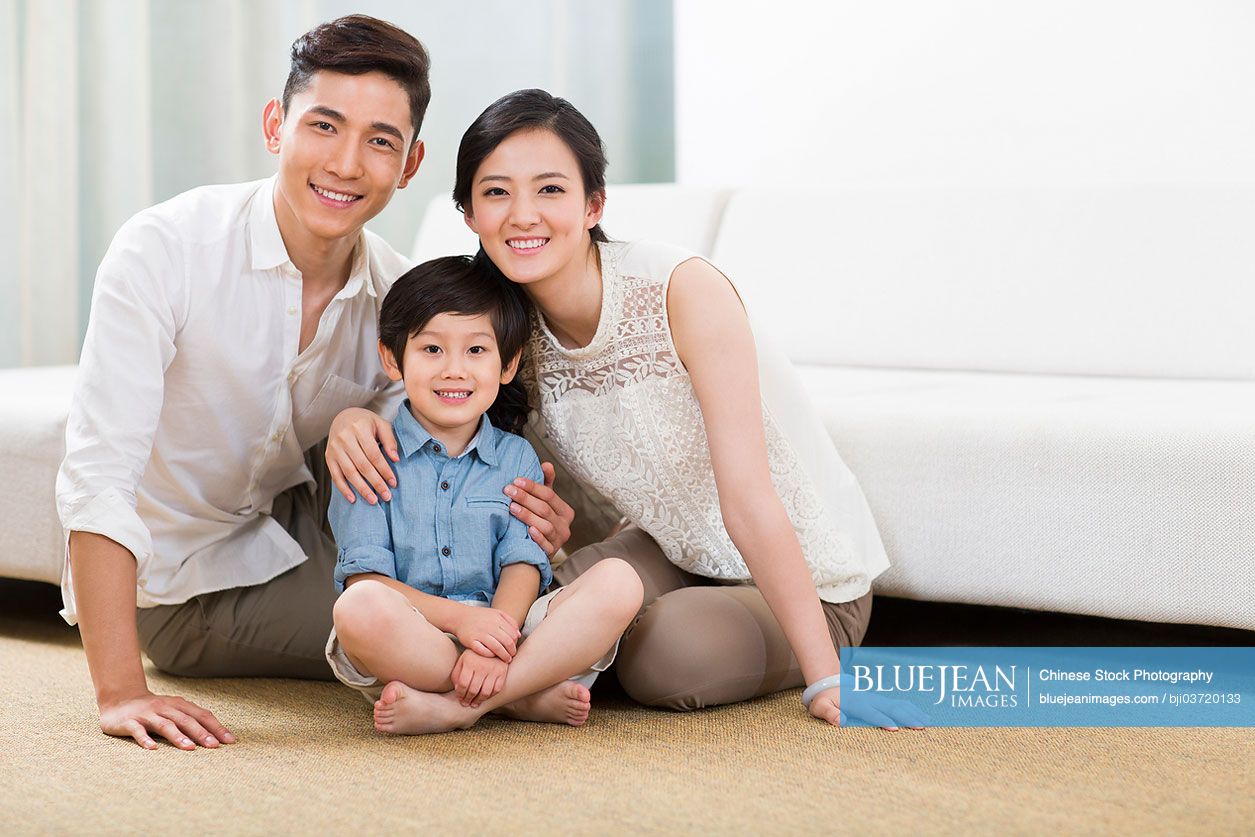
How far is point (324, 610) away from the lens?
1.68 metres

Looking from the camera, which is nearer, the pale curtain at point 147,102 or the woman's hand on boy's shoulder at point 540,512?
the woman's hand on boy's shoulder at point 540,512

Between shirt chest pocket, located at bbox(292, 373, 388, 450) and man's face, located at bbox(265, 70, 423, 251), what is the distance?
0.21 m

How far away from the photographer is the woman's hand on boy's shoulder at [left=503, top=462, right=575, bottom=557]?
4.98ft

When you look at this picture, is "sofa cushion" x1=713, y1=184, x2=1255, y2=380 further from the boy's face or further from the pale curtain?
the pale curtain

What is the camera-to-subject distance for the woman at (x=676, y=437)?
58.2 inches

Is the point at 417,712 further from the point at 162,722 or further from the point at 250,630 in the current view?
the point at 250,630

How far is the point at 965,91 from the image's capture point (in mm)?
2725

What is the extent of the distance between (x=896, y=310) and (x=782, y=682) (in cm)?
92

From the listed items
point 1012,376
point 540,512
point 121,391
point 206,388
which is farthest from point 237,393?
point 1012,376

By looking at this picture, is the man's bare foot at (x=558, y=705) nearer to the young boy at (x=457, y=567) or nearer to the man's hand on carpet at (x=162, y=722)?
the young boy at (x=457, y=567)

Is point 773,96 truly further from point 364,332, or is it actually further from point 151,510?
point 151,510

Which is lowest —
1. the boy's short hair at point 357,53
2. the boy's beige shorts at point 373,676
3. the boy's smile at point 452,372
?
the boy's beige shorts at point 373,676

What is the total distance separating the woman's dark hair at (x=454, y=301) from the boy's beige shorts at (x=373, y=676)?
30 centimetres

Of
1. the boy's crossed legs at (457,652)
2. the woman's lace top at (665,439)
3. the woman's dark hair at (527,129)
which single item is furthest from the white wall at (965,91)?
the boy's crossed legs at (457,652)
